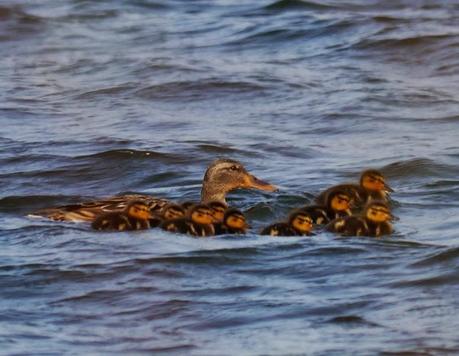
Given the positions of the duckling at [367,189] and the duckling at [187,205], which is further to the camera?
the duckling at [367,189]

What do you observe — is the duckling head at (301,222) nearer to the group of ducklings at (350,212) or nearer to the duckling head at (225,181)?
the group of ducklings at (350,212)

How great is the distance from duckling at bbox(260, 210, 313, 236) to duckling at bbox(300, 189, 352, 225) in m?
0.29

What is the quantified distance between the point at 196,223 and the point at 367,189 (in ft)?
4.57

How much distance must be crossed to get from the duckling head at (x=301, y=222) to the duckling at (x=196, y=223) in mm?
453

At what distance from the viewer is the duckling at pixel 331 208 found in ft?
32.5

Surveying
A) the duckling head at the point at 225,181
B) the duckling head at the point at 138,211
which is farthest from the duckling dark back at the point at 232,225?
the duckling head at the point at 225,181

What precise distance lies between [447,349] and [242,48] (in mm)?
10119

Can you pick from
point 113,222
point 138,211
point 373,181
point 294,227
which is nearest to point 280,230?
point 294,227

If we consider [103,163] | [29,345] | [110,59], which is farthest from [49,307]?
[110,59]

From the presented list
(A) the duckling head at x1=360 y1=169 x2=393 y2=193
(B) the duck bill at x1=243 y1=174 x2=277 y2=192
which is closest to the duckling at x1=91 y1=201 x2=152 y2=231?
(B) the duck bill at x1=243 y1=174 x2=277 y2=192

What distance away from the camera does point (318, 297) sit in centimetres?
802

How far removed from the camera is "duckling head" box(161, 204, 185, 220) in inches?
383

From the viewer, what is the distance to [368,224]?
9375mm

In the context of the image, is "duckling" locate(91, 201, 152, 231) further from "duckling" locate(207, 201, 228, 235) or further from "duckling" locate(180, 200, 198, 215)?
"duckling" locate(207, 201, 228, 235)
